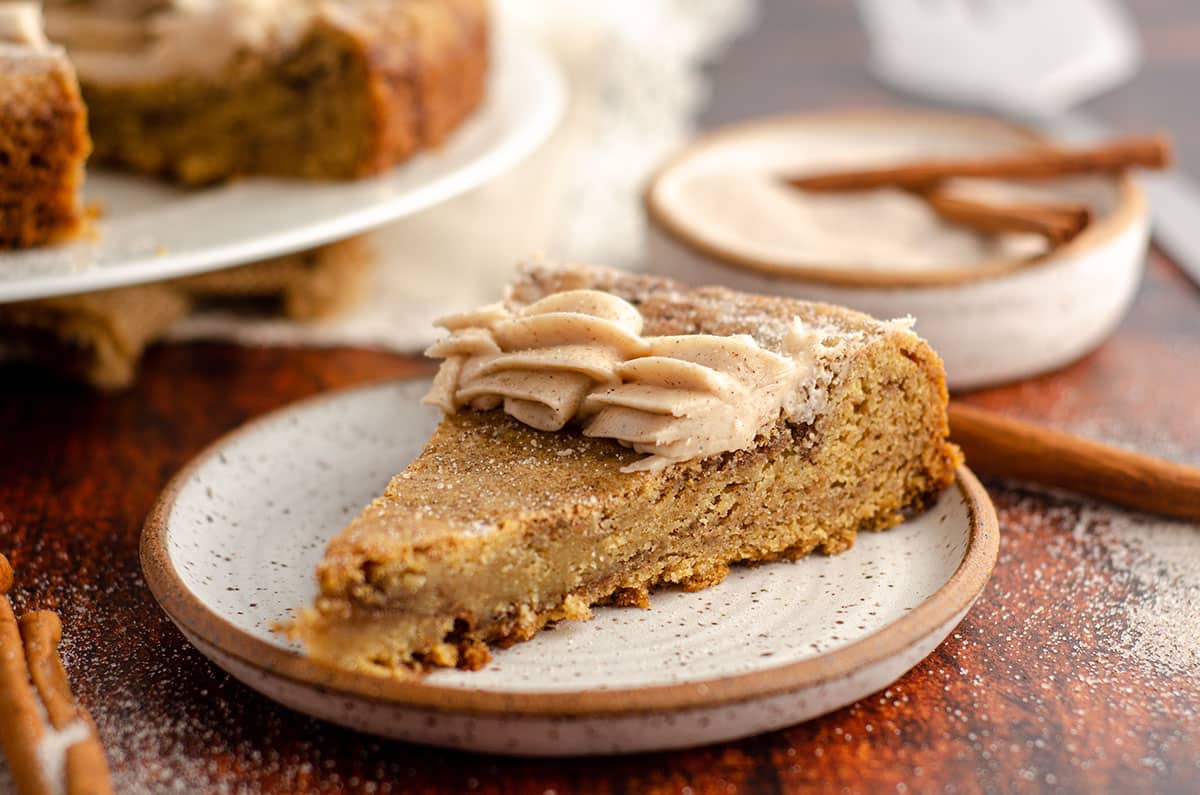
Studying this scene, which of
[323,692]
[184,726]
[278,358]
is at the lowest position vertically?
[278,358]

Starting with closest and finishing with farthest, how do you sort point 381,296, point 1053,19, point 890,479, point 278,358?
point 890,479 < point 278,358 < point 381,296 < point 1053,19

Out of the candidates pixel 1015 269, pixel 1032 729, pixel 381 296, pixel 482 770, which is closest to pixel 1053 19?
pixel 1015 269

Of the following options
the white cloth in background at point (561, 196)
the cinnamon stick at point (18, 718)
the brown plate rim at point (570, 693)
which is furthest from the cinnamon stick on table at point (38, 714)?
the white cloth in background at point (561, 196)

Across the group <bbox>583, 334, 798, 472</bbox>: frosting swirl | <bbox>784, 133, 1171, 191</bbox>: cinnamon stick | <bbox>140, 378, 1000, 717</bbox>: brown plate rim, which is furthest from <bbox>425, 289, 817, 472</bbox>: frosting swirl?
<bbox>784, 133, 1171, 191</bbox>: cinnamon stick

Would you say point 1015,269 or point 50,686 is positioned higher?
point 1015,269

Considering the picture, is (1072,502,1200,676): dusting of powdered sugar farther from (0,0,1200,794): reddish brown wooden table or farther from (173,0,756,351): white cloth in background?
(173,0,756,351): white cloth in background

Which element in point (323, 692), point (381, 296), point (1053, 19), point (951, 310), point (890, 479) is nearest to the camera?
point (323, 692)

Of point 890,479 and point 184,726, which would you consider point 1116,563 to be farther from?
point 184,726
